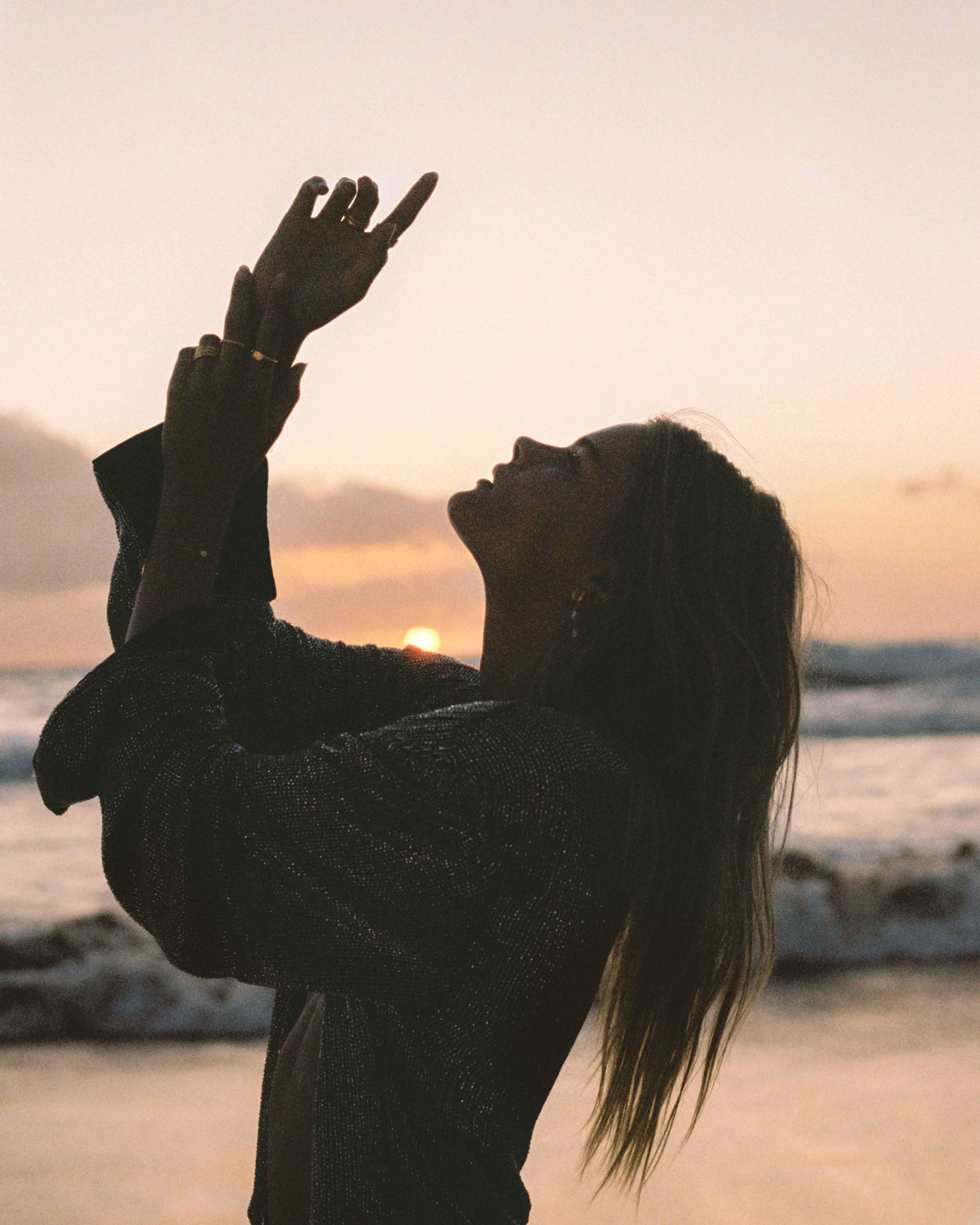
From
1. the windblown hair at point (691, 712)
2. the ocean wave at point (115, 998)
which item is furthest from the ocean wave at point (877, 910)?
the windblown hair at point (691, 712)

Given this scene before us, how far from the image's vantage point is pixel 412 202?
1585mm

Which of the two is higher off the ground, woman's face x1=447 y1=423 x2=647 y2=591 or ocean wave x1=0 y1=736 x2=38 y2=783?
woman's face x1=447 y1=423 x2=647 y2=591

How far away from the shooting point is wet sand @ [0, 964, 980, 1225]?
12.7 feet

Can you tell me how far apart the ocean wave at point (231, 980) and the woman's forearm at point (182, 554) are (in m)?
4.69

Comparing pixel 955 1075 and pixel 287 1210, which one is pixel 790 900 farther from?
pixel 287 1210

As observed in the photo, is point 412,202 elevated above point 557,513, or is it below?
above

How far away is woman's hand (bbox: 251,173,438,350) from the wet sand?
10.8ft

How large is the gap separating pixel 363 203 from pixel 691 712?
2.54 feet

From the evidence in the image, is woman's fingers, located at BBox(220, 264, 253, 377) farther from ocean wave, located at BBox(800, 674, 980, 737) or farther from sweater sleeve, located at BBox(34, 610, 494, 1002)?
ocean wave, located at BBox(800, 674, 980, 737)

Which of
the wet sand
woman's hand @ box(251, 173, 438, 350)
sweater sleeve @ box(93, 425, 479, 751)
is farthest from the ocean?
woman's hand @ box(251, 173, 438, 350)

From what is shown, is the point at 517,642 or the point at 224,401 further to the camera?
the point at 517,642

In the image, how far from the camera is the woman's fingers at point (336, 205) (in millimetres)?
1514

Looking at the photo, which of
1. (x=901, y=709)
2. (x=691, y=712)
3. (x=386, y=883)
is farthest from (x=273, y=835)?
(x=901, y=709)

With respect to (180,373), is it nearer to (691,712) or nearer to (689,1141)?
(691,712)
